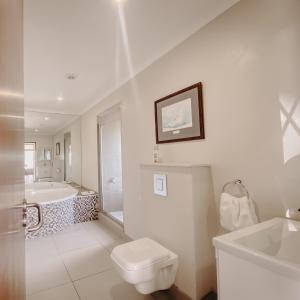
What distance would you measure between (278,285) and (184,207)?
0.96 meters

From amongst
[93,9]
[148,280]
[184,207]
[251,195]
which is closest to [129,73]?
[93,9]

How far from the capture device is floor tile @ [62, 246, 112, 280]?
7.76 feet

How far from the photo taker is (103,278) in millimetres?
2258

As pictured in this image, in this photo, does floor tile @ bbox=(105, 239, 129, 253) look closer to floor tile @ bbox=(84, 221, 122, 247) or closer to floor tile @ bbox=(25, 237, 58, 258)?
floor tile @ bbox=(84, 221, 122, 247)

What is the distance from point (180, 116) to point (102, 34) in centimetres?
109

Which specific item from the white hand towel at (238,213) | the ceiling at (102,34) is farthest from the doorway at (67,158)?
the white hand towel at (238,213)

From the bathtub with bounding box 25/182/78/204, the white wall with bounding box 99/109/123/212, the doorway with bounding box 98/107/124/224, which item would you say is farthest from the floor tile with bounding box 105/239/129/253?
the bathtub with bounding box 25/182/78/204

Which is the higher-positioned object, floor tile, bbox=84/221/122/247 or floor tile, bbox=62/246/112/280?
floor tile, bbox=84/221/122/247

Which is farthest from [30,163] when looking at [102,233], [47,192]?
[102,233]

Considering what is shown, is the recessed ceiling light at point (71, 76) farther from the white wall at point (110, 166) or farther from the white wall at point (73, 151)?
the white wall at point (73, 151)

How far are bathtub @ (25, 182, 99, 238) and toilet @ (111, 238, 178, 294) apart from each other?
233 cm

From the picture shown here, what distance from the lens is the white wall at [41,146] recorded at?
4035mm

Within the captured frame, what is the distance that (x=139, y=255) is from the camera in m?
1.71

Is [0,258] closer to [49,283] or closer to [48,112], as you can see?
[49,283]
